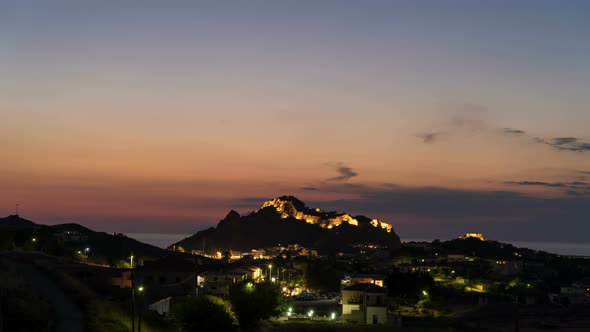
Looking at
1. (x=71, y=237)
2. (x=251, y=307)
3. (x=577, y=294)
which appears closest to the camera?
(x=251, y=307)

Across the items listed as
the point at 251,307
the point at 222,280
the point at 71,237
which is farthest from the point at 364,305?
the point at 71,237

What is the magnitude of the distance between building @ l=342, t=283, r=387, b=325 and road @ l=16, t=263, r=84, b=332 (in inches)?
1319

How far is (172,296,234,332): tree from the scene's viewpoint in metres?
43.5

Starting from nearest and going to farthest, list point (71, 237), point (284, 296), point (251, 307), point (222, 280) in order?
point (251, 307) < point (284, 296) < point (222, 280) < point (71, 237)

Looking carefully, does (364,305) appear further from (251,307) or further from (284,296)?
(251,307)

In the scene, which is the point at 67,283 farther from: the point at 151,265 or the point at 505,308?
the point at 505,308

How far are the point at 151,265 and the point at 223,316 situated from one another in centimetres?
3629

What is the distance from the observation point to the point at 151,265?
7875 centimetres

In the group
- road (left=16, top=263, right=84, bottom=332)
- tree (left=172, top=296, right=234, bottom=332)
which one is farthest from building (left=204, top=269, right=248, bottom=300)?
tree (left=172, top=296, right=234, bottom=332)

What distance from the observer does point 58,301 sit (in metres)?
42.1

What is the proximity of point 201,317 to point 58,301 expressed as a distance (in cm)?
916

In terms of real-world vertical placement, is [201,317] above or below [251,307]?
above

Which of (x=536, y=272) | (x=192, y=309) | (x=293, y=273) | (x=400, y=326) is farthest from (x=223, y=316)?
(x=536, y=272)

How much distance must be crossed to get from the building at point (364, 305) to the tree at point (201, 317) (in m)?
29.7
